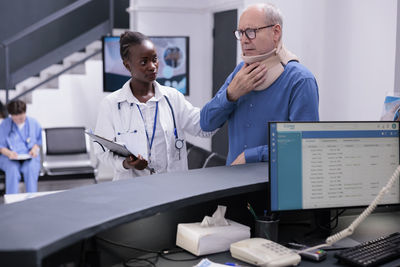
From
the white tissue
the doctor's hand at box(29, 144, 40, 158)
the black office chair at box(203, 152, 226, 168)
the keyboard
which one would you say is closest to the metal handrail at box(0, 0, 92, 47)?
the doctor's hand at box(29, 144, 40, 158)

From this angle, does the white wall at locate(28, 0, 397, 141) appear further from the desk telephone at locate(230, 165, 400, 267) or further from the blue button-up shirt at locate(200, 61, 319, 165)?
the desk telephone at locate(230, 165, 400, 267)

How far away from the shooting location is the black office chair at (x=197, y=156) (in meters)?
4.01

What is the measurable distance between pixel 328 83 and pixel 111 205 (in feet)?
9.79

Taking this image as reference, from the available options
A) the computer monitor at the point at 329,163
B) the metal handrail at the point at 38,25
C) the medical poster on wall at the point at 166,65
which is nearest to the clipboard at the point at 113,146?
the computer monitor at the point at 329,163

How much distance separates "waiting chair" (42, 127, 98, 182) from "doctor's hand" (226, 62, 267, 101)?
4632 millimetres

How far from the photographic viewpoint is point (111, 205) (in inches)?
56.3

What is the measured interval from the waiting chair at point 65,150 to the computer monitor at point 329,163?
498 cm

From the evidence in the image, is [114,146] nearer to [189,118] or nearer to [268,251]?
[189,118]

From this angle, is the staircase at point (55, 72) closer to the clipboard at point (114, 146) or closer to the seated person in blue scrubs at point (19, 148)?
the seated person in blue scrubs at point (19, 148)

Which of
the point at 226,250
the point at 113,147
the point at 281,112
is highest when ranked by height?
the point at 281,112

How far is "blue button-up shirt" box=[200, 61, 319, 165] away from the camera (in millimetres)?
2062

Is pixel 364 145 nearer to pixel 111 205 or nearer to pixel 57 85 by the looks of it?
pixel 111 205

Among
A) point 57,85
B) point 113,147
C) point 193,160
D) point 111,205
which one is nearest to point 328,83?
point 193,160

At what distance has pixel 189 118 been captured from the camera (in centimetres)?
252
